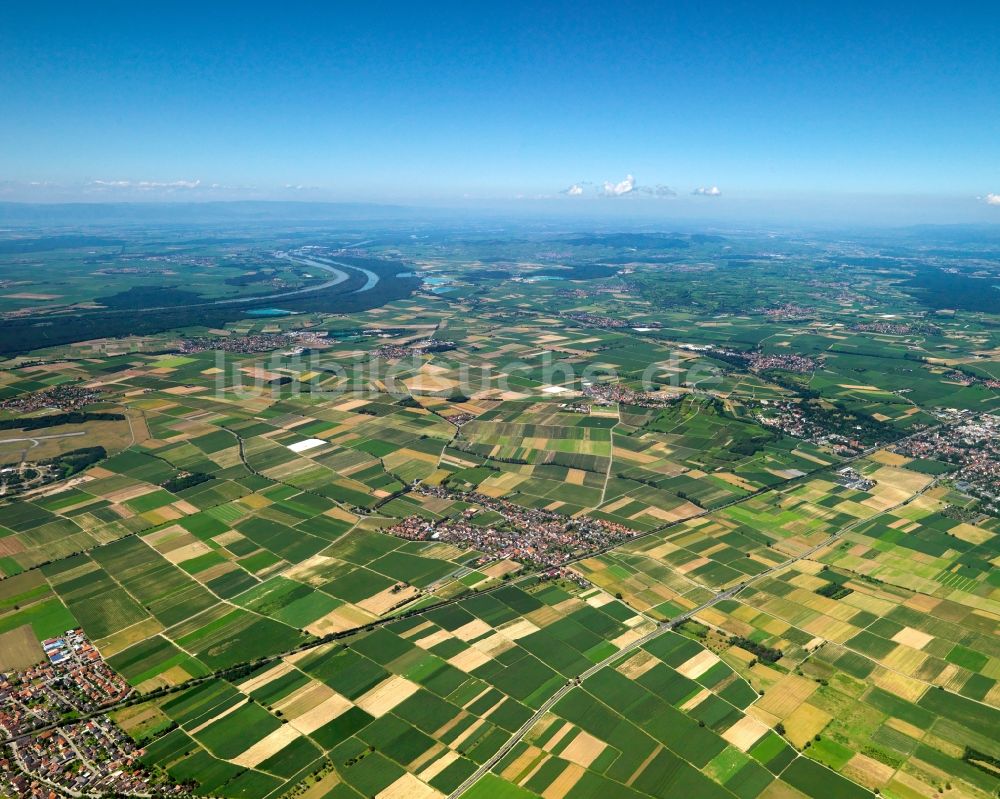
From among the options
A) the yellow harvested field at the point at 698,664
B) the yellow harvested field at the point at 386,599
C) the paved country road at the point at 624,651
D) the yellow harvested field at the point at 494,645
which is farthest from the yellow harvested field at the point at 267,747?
the yellow harvested field at the point at 698,664

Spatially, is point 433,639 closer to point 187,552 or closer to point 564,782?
point 564,782

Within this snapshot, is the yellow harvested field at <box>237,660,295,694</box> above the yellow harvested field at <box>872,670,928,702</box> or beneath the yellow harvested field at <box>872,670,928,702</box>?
beneath

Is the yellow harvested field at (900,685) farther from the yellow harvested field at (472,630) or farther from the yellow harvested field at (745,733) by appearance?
the yellow harvested field at (472,630)

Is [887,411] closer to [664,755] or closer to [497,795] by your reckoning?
[664,755]

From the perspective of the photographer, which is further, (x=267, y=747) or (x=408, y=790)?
(x=267, y=747)

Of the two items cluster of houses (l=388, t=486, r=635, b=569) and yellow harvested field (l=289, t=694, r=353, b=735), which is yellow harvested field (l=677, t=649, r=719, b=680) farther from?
yellow harvested field (l=289, t=694, r=353, b=735)

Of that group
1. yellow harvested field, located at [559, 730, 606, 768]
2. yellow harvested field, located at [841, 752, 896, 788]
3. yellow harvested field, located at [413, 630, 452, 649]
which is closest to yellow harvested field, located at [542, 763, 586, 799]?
yellow harvested field, located at [559, 730, 606, 768]

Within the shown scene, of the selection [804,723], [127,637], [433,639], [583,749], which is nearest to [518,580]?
[433,639]
